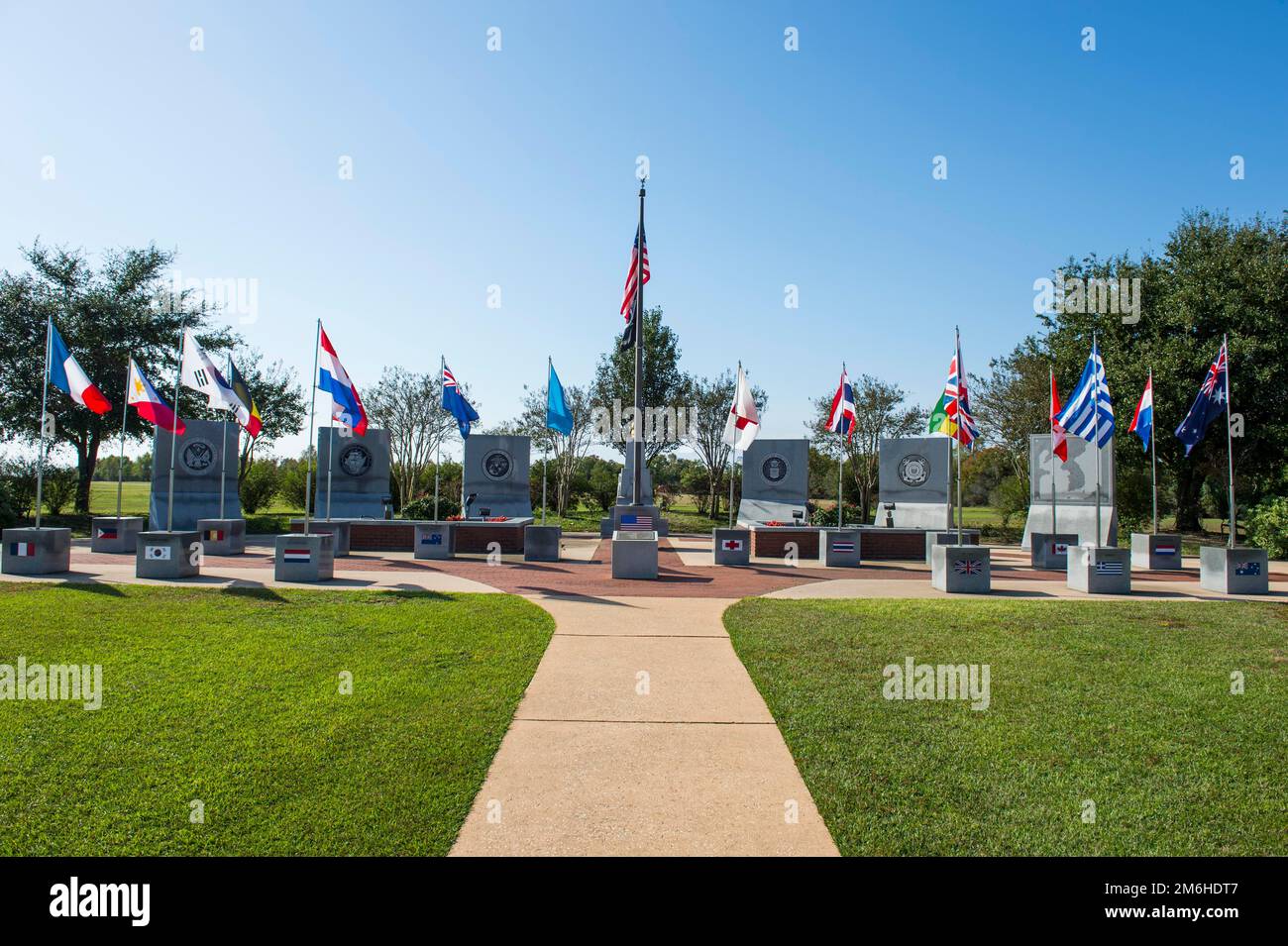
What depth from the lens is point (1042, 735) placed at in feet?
19.7

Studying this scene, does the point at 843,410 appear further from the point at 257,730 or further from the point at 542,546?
the point at 257,730

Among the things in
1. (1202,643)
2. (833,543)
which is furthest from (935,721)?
(833,543)

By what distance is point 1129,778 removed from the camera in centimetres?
517

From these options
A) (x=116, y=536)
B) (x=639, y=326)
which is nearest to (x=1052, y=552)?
(x=639, y=326)

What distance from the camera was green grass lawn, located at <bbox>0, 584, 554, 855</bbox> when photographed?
424 cm

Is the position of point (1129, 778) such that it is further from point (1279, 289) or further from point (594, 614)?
point (1279, 289)

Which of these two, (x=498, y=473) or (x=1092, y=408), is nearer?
(x=1092, y=408)

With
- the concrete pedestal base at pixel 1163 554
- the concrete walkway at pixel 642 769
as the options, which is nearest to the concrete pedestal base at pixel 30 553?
the concrete walkway at pixel 642 769

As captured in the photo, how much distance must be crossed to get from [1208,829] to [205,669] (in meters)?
8.28

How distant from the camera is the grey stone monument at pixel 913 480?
85.1 feet

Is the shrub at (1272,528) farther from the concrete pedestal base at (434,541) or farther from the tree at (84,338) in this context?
the tree at (84,338)

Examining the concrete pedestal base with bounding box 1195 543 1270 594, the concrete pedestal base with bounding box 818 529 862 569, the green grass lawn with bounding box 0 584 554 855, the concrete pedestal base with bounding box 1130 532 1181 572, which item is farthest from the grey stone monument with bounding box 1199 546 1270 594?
the green grass lawn with bounding box 0 584 554 855

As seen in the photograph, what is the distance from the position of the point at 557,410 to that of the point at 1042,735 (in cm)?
1552

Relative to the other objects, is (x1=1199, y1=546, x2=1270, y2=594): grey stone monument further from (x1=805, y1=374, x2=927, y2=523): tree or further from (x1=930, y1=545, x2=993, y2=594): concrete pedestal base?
(x1=805, y1=374, x2=927, y2=523): tree
